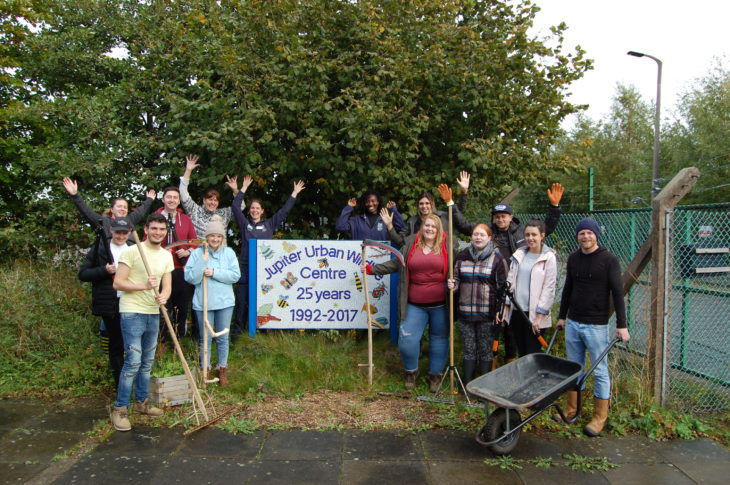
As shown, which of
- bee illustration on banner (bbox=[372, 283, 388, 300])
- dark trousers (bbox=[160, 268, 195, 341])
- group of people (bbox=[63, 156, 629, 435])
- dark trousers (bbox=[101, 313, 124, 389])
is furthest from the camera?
bee illustration on banner (bbox=[372, 283, 388, 300])

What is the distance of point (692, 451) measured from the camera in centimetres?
434

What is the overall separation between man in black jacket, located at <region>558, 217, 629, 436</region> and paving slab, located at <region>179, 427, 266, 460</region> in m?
2.69

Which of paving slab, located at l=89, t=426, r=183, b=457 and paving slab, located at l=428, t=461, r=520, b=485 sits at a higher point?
paving slab, located at l=89, t=426, r=183, b=457

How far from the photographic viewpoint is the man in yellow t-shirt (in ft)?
15.0

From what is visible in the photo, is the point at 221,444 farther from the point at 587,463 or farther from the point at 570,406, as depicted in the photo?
the point at 570,406

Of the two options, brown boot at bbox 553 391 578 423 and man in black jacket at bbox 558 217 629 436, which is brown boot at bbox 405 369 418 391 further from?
man in black jacket at bbox 558 217 629 436

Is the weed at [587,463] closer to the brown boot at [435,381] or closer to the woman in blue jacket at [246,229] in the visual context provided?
the brown boot at [435,381]

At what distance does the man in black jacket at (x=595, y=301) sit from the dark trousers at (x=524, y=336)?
55 centimetres

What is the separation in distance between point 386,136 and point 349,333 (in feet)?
8.24

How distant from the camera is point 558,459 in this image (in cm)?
416

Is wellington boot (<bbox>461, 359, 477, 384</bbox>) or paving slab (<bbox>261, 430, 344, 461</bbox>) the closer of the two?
paving slab (<bbox>261, 430, 344, 461</bbox>)

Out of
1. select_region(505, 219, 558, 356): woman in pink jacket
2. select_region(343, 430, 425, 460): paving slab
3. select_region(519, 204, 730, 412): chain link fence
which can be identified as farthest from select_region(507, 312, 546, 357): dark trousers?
select_region(343, 430, 425, 460): paving slab

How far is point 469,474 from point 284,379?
7.76 ft

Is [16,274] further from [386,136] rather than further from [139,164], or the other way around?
[386,136]
